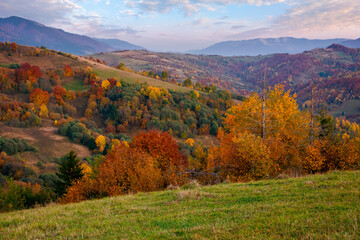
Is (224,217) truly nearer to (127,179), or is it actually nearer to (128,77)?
(127,179)

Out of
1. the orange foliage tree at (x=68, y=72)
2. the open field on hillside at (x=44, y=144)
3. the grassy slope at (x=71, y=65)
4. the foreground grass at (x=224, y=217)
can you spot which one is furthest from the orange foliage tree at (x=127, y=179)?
the orange foliage tree at (x=68, y=72)

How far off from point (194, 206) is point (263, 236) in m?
3.93

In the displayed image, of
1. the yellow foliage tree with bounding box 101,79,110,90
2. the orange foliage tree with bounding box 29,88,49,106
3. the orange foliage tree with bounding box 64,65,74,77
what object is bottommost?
the orange foliage tree with bounding box 29,88,49,106

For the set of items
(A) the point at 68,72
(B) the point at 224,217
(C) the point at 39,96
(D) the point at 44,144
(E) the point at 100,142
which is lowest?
(E) the point at 100,142

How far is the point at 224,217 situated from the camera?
7.33 metres

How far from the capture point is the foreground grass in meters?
5.87

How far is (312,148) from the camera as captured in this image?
1750 cm

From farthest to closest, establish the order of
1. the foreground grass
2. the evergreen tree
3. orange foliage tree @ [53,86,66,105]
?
orange foliage tree @ [53,86,66,105]
the evergreen tree
the foreground grass

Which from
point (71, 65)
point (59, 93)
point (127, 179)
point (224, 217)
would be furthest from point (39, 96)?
point (224, 217)

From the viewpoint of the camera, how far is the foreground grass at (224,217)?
5.87 metres

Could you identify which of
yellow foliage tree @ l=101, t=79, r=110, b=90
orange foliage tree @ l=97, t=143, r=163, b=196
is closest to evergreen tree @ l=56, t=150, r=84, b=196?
orange foliage tree @ l=97, t=143, r=163, b=196

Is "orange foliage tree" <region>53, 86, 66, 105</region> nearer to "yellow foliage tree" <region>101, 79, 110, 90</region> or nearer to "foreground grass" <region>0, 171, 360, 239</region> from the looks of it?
"yellow foliage tree" <region>101, 79, 110, 90</region>

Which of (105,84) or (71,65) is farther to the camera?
(71,65)

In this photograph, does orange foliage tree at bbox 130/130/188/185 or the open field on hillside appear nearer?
orange foliage tree at bbox 130/130/188/185
